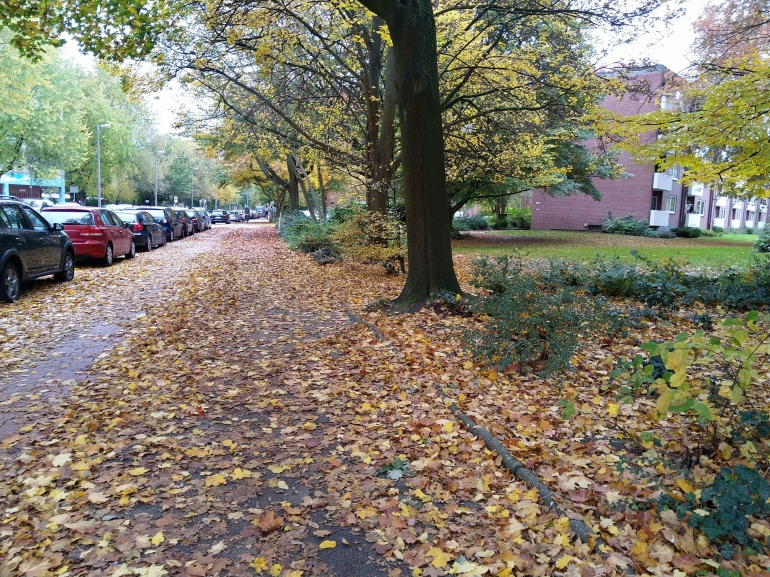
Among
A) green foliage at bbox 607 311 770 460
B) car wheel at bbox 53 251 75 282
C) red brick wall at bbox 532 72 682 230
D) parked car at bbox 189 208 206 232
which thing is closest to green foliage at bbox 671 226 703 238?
red brick wall at bbox 532 72 682 230

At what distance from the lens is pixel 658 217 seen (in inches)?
1657

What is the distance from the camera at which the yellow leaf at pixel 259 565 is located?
3183 millimetres

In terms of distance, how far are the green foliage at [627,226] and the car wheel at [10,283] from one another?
37059mm

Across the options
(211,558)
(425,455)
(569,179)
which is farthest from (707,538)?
(569,179)

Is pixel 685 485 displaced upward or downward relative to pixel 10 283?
downward

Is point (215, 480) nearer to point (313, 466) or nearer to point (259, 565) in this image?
point (313, 466)

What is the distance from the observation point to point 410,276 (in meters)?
9.73

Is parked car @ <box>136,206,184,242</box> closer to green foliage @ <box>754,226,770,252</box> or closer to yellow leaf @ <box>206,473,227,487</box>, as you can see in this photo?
yellow leaf @ <box>206,473,227,487</box>

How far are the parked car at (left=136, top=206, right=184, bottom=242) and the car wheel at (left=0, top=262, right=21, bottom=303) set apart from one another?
17.7 meters

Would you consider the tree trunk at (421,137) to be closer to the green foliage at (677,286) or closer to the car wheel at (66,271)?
the green foliage at (677,286)

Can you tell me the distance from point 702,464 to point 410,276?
6.30 m

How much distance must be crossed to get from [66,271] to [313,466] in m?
11.7

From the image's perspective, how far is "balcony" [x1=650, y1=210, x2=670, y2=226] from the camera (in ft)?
137

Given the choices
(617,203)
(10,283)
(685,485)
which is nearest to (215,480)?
(685,485)
